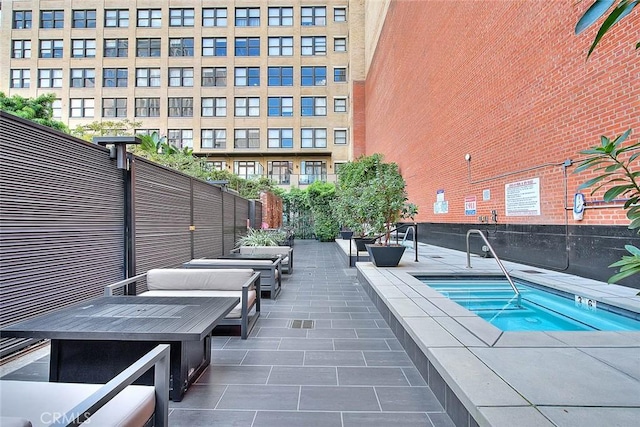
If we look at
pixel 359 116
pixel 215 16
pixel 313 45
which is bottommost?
pixel 359 116

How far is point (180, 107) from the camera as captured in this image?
23.5 metres

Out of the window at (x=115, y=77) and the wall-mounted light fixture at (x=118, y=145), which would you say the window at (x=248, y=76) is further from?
the wall-mounted light fixture at (x=118, y=145)

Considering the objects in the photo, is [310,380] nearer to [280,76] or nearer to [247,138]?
[247,138]

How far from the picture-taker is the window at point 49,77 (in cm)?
2342

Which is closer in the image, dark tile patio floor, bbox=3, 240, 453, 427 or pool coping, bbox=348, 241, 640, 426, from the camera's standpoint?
pool coping, bbox=348, 241, 640, 426

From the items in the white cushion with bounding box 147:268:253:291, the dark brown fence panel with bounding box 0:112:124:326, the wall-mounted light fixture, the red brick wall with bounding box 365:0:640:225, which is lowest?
the white cushion with bounding box 147:268:253:291

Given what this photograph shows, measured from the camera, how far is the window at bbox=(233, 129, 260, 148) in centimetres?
2361

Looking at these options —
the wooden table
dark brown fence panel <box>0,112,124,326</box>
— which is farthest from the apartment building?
the wooden table

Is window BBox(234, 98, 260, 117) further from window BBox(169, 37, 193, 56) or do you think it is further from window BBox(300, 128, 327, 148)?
window BBox(169, 37, 193, 56)

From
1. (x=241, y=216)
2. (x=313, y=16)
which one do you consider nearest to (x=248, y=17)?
(x=313, y=16)

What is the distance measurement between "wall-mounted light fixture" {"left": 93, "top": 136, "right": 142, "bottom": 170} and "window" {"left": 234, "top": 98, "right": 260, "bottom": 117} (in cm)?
2114

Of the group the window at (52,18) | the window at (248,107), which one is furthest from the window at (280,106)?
the window at (52,18)

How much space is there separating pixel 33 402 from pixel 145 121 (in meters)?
25.9

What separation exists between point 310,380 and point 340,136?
74.5ft
